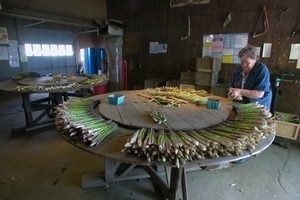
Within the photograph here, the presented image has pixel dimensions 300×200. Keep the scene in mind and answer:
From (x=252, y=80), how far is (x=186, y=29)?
3086mm

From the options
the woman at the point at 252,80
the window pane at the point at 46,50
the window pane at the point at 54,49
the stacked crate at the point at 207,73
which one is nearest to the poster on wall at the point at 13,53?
the window pane at the point at 46,50

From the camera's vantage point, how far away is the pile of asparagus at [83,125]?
1.17 metres

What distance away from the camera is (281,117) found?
3.28 meters

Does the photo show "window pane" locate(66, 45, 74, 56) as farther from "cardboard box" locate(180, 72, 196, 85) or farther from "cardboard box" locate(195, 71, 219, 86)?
"cardboard box" locate(195, 71, 219, 86)

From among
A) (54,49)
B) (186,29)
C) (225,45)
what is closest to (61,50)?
(54,49)

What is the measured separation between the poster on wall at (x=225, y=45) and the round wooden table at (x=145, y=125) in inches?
105

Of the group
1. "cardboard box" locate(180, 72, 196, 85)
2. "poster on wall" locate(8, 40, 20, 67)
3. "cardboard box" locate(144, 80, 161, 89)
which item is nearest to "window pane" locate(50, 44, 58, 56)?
"poster on wall" locate(8, 40, 20, 67)

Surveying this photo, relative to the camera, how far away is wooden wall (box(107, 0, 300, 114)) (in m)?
3.80

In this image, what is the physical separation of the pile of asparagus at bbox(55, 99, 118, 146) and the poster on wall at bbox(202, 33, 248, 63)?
12.5 feet

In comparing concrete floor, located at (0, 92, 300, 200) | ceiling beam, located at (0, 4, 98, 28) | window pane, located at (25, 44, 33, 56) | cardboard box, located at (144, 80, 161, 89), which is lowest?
concrete floor, located at (0, 92, 300, 200)

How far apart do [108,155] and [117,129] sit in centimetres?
33

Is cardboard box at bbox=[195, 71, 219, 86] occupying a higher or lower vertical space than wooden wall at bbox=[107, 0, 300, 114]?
lower

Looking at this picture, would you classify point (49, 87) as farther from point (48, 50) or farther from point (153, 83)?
point (48, 50)

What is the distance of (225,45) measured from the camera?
4430 mm
